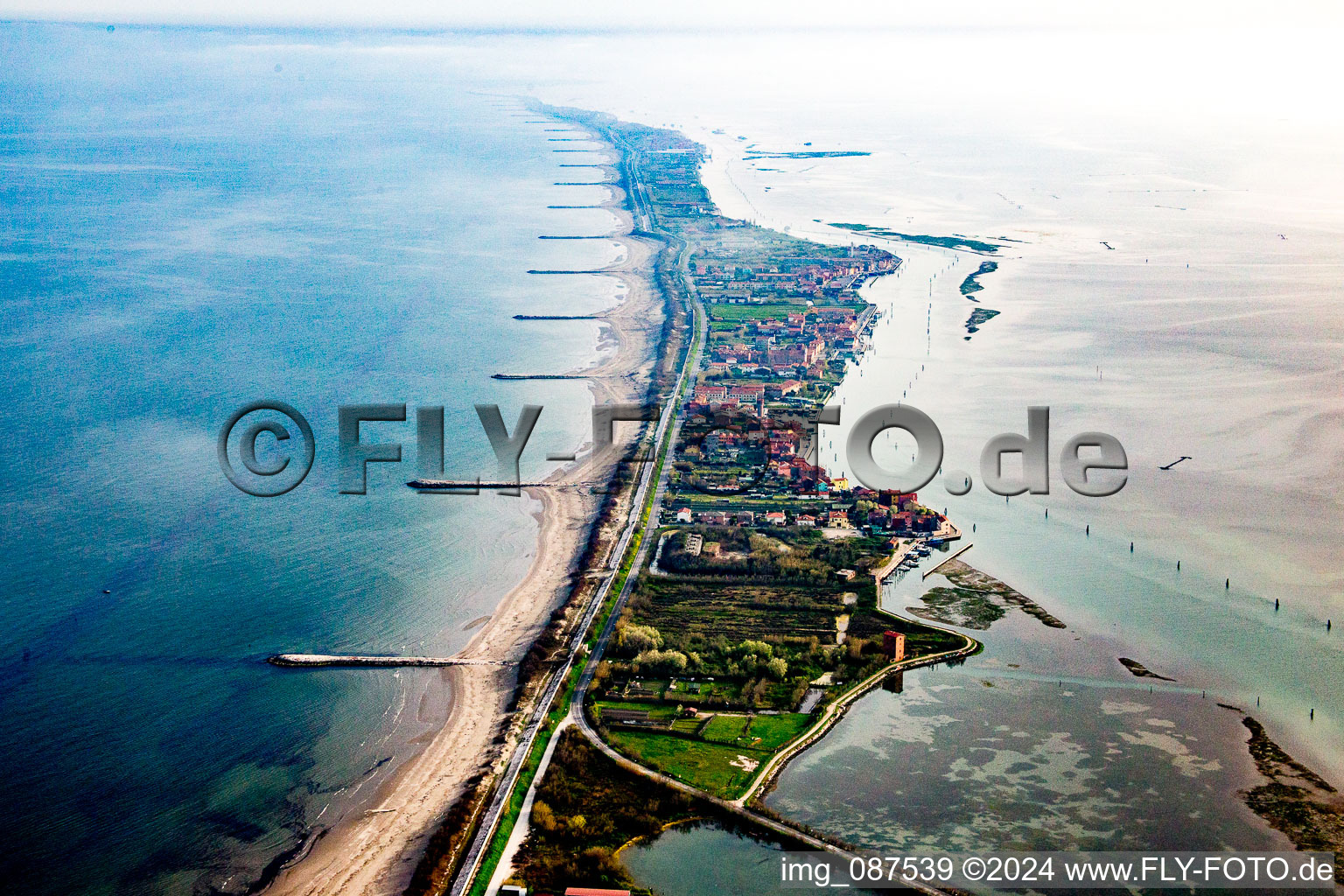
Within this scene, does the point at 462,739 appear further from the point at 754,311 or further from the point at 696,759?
the point at 754,311

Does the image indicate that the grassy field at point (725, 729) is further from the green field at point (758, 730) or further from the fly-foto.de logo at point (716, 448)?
the fly-foto.de logo at point (716, 448)

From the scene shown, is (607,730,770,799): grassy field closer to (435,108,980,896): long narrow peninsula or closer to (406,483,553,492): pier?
(435,108,980,896): long narrow peninsula

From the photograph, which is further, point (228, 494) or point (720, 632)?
point (228, 494)

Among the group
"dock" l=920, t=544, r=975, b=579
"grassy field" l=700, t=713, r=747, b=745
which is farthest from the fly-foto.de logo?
"grassy field" l=700, t=713, r=747, b=745

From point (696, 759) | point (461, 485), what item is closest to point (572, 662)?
point (696, 759)

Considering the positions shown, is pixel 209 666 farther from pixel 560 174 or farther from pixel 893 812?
pixel 560 174
